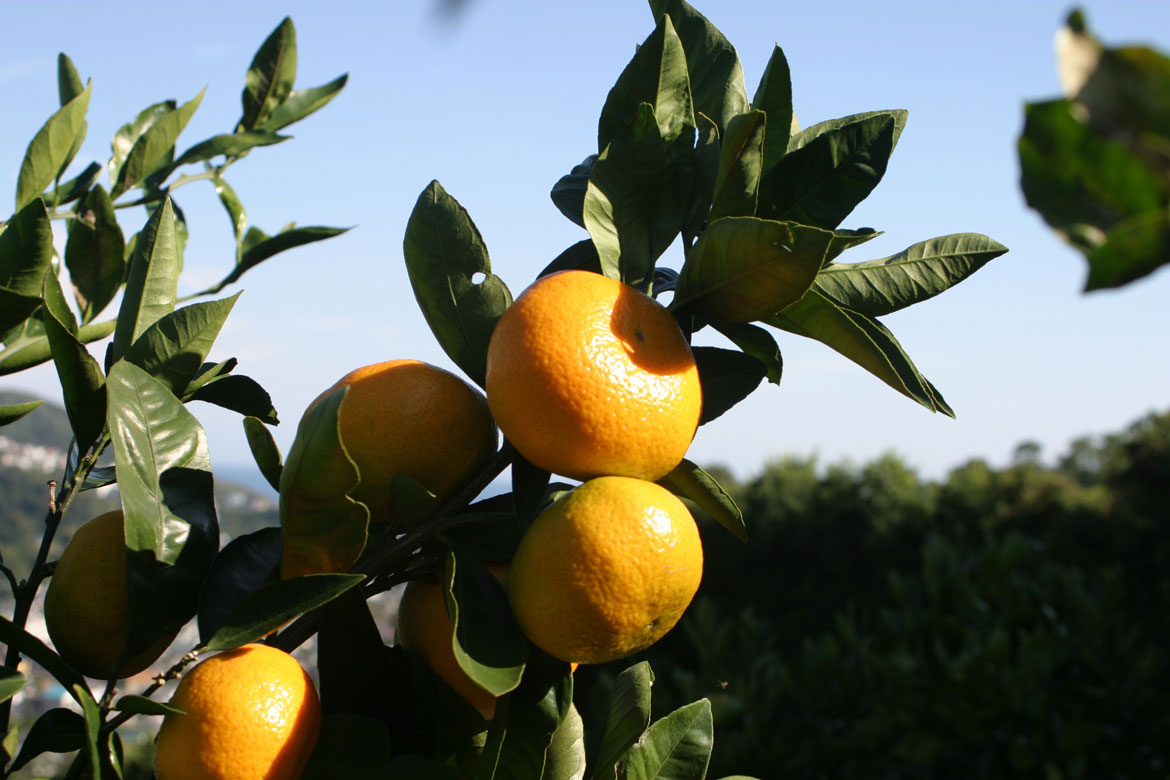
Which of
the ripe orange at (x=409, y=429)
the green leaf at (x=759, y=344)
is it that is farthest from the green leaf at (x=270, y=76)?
the green leaf at (x=759, y=344)

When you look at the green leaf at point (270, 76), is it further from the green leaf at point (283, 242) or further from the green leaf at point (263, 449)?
the green leaf at point (263, 449)

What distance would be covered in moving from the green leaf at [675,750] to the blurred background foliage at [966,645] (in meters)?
3.11

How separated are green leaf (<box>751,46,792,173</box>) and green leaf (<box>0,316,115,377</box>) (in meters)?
0.82

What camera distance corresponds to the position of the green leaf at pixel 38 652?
0.71 metres

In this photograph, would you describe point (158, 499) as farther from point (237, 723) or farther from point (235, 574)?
point (237, 723)

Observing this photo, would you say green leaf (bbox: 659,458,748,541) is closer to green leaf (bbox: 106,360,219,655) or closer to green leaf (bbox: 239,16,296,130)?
green leaf (bbox: 106,360,219,655)

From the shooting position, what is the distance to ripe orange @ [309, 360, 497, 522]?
80 centimetres

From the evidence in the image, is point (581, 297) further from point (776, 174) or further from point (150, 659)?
point (150, 659)

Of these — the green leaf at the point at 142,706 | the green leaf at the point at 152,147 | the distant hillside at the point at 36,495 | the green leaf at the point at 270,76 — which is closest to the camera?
the green leaf at the point at 142,706

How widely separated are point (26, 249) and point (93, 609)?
35 centimetres

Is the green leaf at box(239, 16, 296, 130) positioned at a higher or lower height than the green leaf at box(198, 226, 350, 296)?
higher

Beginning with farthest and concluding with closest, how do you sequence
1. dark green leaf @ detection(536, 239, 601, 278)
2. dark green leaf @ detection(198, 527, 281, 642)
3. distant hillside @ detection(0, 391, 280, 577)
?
distant hillside @ detection(0, 391, 280, 577) < dark green leaf @ detection(536, 239, 601, 278) < dark green leaf @ detection(198, 527, 281, 642)

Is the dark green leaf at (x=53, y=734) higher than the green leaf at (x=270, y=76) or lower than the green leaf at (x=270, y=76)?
lower

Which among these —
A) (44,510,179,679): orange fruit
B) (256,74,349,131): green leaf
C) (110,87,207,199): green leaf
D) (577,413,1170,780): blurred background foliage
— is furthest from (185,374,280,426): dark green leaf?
(577,413,1170,780): blurred background foliage
